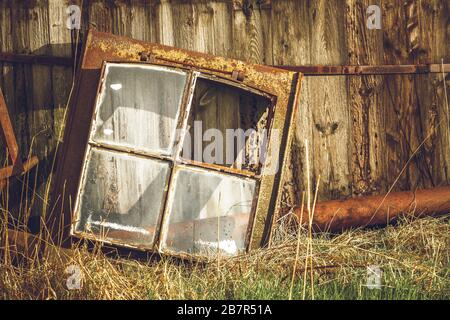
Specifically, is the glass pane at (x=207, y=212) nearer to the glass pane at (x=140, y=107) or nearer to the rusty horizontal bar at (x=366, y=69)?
the glass pane at (x=140, y=107)

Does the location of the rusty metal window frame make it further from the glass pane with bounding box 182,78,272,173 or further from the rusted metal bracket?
the rusted metal bracket

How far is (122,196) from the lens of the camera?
3.74 m

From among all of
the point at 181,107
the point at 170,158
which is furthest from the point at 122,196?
the point at 181,107

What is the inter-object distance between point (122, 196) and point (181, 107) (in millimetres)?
630

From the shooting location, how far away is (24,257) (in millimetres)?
3582

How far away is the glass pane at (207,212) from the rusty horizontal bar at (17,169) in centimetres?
96

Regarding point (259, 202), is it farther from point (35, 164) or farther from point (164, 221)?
point (35, 164)

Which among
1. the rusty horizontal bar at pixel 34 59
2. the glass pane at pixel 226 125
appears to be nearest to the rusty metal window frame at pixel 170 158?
the glass pane at pixel 226 125

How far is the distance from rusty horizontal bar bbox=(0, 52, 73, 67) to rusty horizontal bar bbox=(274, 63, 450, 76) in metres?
1.42

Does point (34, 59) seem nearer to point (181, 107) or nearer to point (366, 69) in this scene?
point (181, 107)
